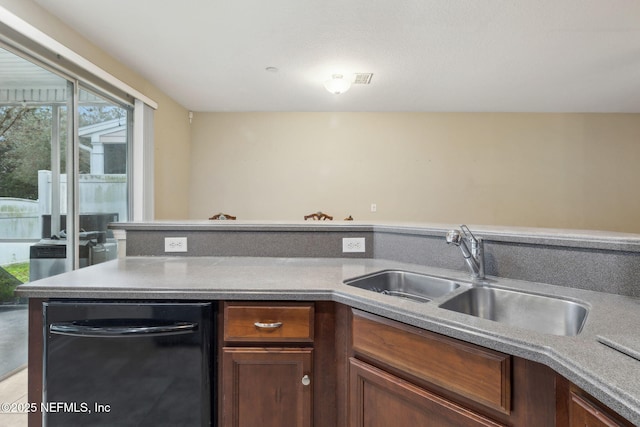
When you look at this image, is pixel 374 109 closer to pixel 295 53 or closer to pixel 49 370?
→ pixel 295 53

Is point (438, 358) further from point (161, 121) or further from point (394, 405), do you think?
point (161, 121)

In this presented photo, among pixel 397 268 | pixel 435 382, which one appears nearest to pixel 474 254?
pixel 397 268

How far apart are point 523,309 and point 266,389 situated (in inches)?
37.9

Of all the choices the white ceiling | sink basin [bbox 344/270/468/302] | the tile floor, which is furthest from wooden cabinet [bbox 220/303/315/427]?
the white ceiling

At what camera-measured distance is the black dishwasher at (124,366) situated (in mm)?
1047

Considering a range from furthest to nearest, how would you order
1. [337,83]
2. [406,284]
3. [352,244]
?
[337,83] < [352,244] < [406,284]

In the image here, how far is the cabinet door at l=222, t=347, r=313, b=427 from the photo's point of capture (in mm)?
1066

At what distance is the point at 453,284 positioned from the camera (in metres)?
1.25

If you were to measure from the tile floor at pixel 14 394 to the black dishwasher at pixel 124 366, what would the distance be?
111 cm

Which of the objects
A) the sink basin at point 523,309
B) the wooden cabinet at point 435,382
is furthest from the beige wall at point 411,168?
the wooden cabinet at point 435,382

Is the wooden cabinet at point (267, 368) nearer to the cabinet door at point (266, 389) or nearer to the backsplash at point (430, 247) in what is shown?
the cabinet door at point (266, 389)

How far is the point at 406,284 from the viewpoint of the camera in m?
1.40

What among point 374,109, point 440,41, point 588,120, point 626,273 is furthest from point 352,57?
point 588,120

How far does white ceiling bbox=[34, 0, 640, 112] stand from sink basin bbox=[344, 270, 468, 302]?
1.83 metres
